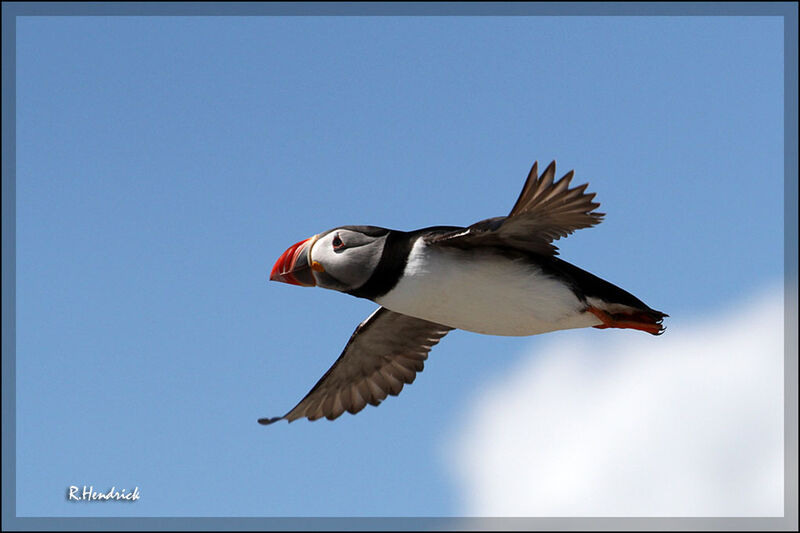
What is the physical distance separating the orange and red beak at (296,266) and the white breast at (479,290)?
2.56 ft

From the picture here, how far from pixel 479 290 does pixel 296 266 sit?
1.61 meters

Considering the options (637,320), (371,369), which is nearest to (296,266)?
(371,369)

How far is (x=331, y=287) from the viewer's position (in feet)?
26.0

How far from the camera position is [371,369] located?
31.6 feet

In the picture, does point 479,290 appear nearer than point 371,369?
Yes

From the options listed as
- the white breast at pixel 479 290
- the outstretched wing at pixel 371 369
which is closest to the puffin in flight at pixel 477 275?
the white breast at pixel 479 290

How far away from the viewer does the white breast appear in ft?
24.6

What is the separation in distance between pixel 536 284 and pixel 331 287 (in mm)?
1689

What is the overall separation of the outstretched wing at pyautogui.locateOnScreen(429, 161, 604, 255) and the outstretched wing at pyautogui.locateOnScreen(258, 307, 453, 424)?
2.16 meters

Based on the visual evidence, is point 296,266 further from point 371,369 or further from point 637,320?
point 637,320

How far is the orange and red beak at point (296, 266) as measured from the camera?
8039mm

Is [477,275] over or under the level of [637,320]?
over

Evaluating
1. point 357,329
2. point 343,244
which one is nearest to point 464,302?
point 343,244

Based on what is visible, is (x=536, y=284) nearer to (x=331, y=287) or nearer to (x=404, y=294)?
(x=404, y=294)
